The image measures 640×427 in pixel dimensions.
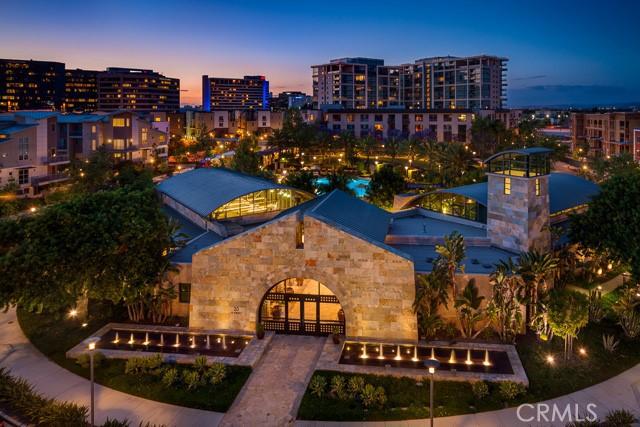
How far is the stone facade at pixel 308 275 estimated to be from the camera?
26.3m

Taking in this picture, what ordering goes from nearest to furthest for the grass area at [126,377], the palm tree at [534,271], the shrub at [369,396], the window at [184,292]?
the shrub at [369,396]
the grass area at [126,377]
the palm tree at [534,271]
the window at [184,292]

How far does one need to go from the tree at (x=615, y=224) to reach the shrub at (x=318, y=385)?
1936 centimetres

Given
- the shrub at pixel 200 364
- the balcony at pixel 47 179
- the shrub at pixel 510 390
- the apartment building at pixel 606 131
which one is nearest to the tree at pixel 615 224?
the shrub at pixel 510 390

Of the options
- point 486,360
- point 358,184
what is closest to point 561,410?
point 486,360

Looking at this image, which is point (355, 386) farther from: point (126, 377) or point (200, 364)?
point (126, 377)

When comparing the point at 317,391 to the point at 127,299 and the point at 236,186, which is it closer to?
the point at 127,299

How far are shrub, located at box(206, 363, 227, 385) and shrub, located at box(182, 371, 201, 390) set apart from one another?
55 centimetres

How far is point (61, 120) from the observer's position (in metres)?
83.1

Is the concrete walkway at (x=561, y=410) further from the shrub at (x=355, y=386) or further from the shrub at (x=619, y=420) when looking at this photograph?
the shrub at (x=355, y=386)

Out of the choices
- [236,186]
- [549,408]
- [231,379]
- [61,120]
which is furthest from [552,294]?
[61,120]

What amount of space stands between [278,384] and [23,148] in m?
66.4

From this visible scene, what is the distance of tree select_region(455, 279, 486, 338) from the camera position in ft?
86.0

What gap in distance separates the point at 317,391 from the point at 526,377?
986cm

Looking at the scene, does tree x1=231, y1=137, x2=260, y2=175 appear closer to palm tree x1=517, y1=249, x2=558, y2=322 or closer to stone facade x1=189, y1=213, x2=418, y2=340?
stone facade x1=189, y1=213, x2=418, y2=340
